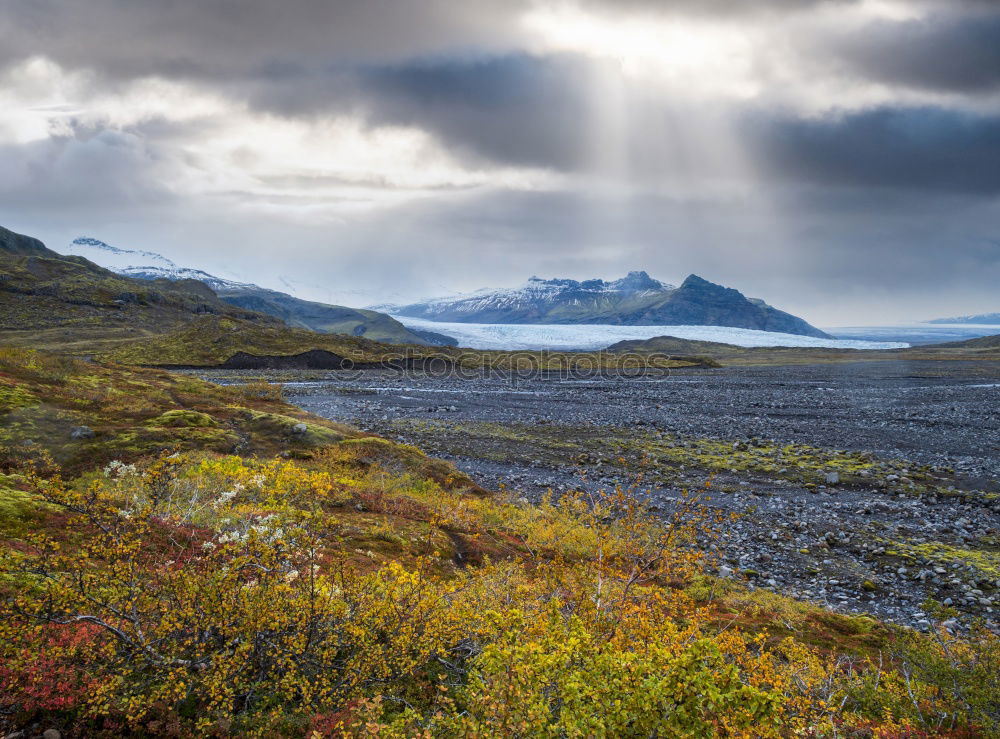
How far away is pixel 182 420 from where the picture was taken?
19344 millimetres

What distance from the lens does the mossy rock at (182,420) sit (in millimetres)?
18609

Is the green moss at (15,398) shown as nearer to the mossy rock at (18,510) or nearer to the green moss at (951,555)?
the mossy rock at (18,510)

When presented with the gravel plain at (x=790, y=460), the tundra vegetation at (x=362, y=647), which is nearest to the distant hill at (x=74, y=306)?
the gravel plain at (x=790, y=460)

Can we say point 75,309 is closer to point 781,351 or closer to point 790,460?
point 790,460

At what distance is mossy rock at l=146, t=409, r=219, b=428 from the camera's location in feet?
61.1

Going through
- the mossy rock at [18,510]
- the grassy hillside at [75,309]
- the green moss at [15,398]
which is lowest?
the mossy rock at [18,510]

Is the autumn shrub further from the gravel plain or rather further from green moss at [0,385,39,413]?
green moss at [0,385,39,413]

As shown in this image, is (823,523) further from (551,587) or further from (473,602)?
(473,602)

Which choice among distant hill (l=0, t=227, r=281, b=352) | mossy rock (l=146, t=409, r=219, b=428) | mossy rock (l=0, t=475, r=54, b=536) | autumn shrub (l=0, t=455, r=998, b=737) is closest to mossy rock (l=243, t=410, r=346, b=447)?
mossy rock (l=146, t=409, r=219, b=428)

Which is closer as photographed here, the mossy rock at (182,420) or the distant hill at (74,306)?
the mossy rock at (182,420)

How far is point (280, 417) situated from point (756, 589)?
20.3 m

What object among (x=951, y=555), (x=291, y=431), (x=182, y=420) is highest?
(x=182, y=420)

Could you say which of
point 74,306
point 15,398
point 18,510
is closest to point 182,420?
point 15,398

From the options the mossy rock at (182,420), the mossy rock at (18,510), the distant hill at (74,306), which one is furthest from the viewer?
the distant hill at (74,306)
